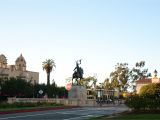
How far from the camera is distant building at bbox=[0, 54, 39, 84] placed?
12275 centimetres

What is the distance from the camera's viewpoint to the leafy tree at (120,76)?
4815 inches

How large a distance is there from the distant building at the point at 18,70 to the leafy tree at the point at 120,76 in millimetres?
26296

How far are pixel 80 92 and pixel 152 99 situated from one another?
35.7 meters

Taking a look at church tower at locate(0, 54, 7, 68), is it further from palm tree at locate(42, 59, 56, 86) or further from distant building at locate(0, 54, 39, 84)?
palm tree at locate(42, 59, 56, 86)

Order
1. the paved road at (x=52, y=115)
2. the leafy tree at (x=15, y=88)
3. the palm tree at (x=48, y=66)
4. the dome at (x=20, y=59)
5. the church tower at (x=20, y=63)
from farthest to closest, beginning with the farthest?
1. the dome at (x=20, y=59)
2. the church tower at (x=20, y=63)
3. the palm tree at (x=48, y=66)
4. the leafy tree at (x=15, y=88)
5. the paved road at (x=52, y=115)

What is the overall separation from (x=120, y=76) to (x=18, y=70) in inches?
1326

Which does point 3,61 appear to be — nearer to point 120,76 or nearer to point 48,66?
point 48,66

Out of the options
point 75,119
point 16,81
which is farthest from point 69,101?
point 75,119

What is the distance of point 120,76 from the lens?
123 metres

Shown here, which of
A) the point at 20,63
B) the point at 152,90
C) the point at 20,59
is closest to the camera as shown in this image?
the point at 152,90

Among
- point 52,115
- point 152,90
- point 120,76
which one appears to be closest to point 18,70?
point 120,76

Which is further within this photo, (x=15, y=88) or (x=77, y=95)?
(x=15, y=88)

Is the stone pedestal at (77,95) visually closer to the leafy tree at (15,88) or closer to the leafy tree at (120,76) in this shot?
the leafy tree at (15,88)

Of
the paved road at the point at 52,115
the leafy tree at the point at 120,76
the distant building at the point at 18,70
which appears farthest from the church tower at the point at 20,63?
the paved road at the point at 52,115
